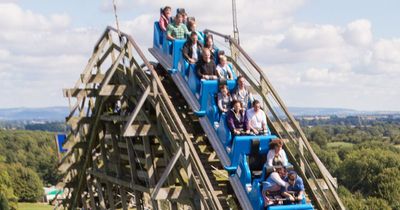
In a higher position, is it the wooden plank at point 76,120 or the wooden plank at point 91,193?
the wooden plank at point 76,120

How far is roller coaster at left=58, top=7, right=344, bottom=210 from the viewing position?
1091 centimetres

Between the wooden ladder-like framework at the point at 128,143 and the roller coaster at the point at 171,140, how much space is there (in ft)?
0.08

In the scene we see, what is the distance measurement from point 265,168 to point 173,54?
15.1ft

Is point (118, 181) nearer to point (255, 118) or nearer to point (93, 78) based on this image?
point (93, 78)

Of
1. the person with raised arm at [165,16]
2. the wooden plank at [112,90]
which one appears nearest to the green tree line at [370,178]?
the person with raised arm at [165,16]

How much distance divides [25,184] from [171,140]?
251 feet

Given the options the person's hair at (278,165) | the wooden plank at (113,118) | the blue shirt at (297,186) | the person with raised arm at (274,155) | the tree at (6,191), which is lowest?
the tree at (6,191)

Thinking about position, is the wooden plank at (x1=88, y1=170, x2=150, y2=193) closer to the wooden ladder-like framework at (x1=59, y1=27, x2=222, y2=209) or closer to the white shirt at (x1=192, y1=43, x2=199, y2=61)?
the wooden ladder-like framework at (x1=59, y1=27, x2=222, y2=209)

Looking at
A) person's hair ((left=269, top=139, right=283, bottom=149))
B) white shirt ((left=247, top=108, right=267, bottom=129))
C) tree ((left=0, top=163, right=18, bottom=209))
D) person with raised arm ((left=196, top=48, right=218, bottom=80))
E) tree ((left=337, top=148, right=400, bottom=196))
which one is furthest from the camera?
tree ((left=337, top=148, right=400, bottom=196))

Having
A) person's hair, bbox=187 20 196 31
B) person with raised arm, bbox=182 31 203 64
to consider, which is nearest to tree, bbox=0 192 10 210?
person's hair, bbox=187 20 196 31

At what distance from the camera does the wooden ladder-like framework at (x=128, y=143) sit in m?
11.3

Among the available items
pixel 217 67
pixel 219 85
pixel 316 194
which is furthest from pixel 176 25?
pixel 316 194

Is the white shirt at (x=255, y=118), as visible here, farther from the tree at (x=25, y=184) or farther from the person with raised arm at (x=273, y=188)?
the tree at (x=25, y=184)

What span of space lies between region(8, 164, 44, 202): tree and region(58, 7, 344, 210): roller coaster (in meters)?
69.0
